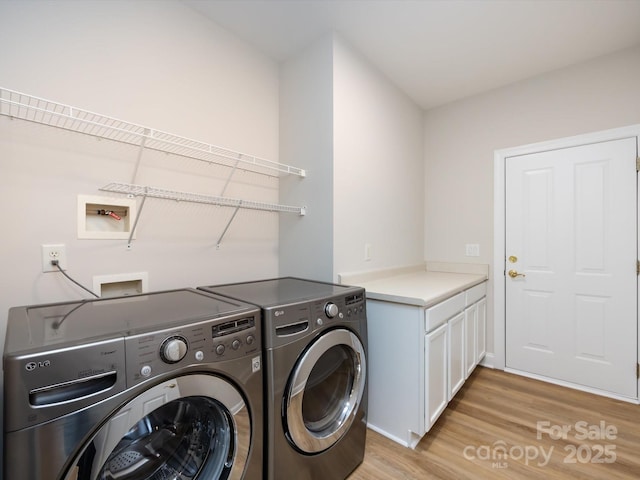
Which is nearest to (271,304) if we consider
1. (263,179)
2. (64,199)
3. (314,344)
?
(314,344)

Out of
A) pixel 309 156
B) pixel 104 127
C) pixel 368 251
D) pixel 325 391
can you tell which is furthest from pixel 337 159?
pixel 325 391

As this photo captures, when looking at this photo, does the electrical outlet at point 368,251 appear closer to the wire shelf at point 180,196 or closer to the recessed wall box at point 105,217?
the wire shelf at point 180,196

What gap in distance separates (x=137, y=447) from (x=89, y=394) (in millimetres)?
312

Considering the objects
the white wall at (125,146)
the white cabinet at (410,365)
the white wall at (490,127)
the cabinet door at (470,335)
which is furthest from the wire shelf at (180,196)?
the white wall at (490,127)

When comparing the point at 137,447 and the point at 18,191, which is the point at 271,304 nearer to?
the point at 137,447

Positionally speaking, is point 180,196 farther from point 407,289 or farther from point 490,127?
point 490,127

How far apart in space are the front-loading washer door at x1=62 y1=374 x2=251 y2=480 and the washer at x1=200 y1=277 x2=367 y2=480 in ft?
0.49

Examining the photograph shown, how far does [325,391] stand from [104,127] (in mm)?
1560

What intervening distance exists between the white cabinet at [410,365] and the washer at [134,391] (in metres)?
0.89

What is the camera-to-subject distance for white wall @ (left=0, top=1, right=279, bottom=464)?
3.91 ft

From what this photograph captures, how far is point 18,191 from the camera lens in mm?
1187

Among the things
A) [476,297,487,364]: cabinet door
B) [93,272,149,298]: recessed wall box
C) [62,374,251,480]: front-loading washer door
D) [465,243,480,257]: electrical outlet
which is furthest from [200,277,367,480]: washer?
[465,243,480,257]: electrical outlet

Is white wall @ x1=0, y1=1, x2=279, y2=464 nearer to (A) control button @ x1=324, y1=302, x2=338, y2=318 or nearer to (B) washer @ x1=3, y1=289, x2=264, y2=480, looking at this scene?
(B) washer @ x1=3, y1=289, x2=264, y2=480

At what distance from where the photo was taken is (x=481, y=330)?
2553 millimetres
